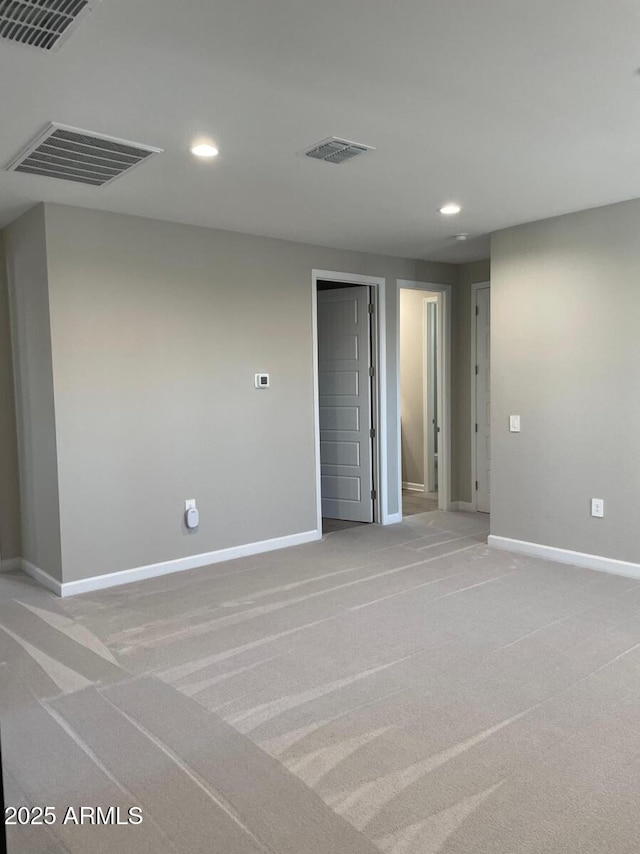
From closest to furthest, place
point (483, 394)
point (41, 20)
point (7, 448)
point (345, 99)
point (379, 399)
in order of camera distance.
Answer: point (41, 20) → point (345, 99) → point (7, 448) → point (379, 399) → point (483, 394)

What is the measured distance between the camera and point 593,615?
3.78 m

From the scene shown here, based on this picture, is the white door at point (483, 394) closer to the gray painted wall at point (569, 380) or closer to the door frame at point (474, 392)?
the door frame at point (474, 392)

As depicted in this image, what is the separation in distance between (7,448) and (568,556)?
434 cm

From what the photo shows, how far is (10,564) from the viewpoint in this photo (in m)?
5.00

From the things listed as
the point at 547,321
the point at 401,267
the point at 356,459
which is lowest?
the point at 356,459

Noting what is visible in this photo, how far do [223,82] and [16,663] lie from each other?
290 centimetres

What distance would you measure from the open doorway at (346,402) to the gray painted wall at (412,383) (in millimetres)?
1655

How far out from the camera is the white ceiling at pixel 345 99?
7.01 ft

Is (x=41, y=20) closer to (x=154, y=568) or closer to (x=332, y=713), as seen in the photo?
(x=332, y=713)

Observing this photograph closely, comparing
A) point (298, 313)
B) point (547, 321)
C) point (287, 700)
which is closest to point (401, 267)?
point (298, 313)

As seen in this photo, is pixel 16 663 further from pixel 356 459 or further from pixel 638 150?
pixel 638 150

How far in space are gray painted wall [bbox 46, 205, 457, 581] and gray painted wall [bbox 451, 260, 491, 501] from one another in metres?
1.77

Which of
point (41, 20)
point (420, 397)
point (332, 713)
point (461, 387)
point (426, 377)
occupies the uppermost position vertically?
point (41, 20)

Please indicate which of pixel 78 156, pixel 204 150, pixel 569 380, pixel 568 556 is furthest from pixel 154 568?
pixel 569 380
